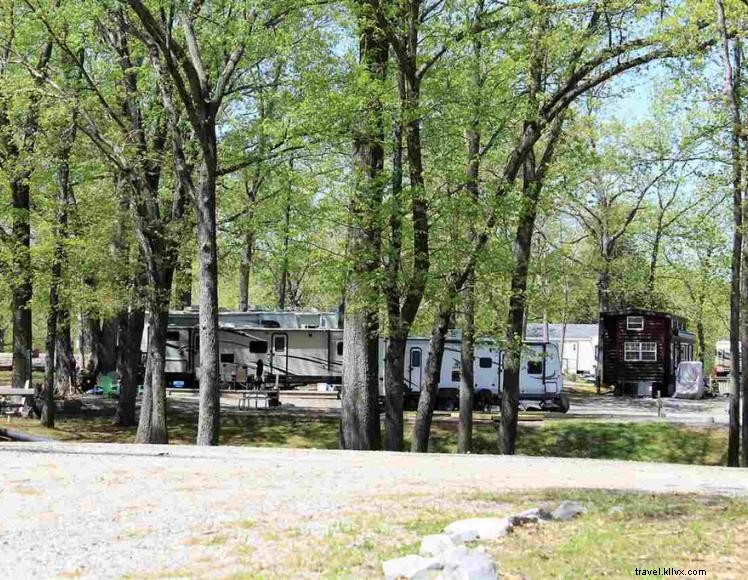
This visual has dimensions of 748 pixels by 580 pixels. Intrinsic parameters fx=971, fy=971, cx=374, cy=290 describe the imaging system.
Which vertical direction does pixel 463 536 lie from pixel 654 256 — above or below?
below

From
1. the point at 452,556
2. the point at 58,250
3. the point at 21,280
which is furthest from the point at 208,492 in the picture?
the point at 21,280

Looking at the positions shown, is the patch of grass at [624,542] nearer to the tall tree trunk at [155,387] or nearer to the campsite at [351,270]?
the campsite at [351,270]

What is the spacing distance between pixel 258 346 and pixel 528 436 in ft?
36.9

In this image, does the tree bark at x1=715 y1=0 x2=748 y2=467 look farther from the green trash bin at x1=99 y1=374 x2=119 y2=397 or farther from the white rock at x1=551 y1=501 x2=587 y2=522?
the green trash bin at x1=99 y1=374 x2=119 y2=397

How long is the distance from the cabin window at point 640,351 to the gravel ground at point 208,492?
2556 centimetres

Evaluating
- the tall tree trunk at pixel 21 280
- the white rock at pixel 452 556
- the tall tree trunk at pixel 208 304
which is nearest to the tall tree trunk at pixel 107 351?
the tall tree trunk at pixel 21 280

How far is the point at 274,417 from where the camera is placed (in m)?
25.6

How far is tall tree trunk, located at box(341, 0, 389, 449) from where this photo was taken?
17.2 m

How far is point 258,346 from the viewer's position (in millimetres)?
32219

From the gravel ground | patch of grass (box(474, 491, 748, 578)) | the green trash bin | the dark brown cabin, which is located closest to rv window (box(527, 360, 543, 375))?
the dark brown cabin

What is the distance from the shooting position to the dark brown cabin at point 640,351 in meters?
38.6

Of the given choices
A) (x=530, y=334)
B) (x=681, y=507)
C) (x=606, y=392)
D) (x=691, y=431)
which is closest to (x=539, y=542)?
(x=681, y=507)

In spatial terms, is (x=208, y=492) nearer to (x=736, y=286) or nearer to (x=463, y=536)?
(x=463, y=536)

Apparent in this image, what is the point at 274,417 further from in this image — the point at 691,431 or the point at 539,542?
the point at 539,542
